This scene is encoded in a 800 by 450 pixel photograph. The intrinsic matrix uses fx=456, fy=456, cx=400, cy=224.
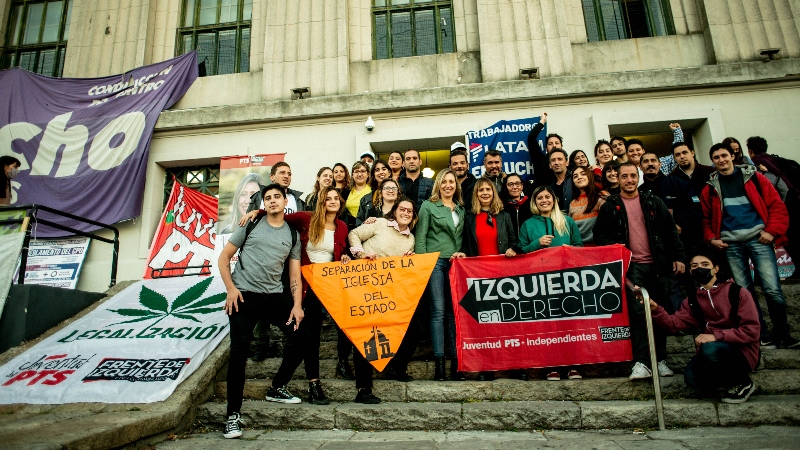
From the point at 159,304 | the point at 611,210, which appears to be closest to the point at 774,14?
the point at 611,210

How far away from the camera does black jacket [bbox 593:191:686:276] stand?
462 centimetres

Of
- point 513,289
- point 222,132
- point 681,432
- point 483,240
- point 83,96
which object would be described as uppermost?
point 83,96

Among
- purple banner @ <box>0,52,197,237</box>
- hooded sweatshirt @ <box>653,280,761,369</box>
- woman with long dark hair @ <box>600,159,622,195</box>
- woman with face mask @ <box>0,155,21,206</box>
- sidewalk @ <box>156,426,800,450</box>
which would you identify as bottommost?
sidewalk @ <box>156,426,800,450</box>

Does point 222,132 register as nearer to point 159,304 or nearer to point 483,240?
point 159,304

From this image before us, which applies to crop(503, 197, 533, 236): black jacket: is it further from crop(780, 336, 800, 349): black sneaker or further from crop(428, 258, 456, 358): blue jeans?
crop(780, 336, 800, 349): black sneaker

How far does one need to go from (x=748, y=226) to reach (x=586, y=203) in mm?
1662

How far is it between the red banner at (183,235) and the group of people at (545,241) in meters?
3.81

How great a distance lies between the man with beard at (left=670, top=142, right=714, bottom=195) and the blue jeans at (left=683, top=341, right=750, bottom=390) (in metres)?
2.55

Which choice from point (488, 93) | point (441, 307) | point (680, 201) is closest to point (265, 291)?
point (441, 307)

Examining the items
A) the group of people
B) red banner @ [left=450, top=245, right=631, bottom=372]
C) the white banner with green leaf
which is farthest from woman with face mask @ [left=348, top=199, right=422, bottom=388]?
the white banner with green leaf

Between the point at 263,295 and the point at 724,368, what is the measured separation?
158 inches

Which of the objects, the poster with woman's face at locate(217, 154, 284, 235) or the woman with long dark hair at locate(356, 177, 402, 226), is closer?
the woman with long dark hair at locate(356, 177, 402, 226)

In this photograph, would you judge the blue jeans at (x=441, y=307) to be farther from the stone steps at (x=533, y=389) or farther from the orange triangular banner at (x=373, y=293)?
the stone steps at (x=533, y=389)

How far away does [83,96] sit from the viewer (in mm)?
9867
